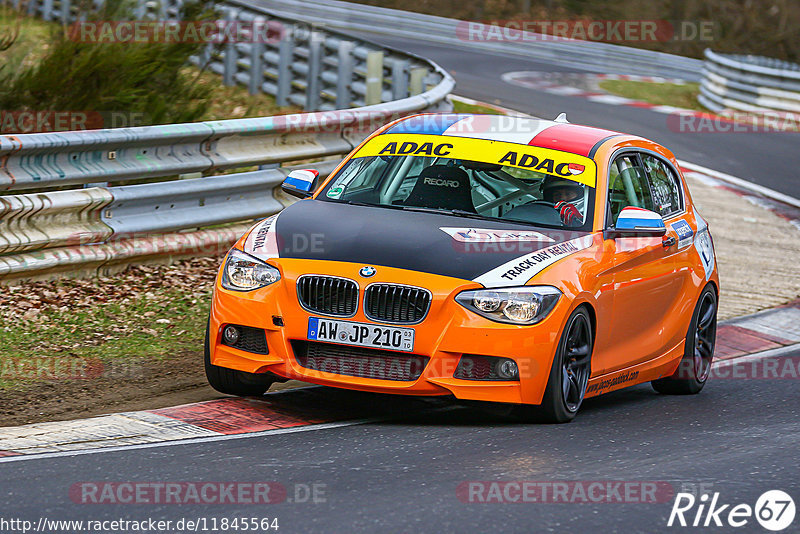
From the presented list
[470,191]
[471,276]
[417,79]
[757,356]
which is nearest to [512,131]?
[470,191]

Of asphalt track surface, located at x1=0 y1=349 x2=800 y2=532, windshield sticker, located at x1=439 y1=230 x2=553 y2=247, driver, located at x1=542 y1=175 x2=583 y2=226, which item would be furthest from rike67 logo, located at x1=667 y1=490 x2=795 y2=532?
driver, located at x1=542 y1=175 x2=583 y2=226

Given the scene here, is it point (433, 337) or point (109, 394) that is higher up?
point (433, 337)

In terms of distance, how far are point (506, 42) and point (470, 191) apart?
28.4 meters

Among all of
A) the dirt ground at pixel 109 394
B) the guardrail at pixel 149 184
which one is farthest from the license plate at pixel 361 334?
the guardrail at pixel 149 184

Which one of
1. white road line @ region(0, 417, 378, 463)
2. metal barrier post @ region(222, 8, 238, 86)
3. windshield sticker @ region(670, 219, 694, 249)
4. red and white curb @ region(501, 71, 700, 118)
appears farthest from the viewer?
red and white curb @ region(501, 71, 700, 118)

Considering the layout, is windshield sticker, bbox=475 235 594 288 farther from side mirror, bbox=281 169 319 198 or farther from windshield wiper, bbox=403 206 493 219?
side mirror, bbox=281 169 319 198

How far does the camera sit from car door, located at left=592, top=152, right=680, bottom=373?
7.45 metres

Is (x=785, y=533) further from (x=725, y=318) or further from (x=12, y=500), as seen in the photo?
(x=725, y=318)

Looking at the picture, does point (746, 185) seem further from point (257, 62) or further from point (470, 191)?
point (470, 191)

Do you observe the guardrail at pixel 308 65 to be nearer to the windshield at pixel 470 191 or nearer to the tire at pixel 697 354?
the windshield at pixel 470 191

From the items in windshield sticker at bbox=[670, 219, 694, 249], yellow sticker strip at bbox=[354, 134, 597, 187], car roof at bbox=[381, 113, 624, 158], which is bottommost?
windshield sticker at bbox=[670, 219, 694, 249]

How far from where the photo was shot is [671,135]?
21547 millimetres

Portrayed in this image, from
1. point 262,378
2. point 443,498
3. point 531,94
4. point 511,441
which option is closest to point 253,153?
point 262,378

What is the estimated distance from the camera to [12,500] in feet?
16.7
